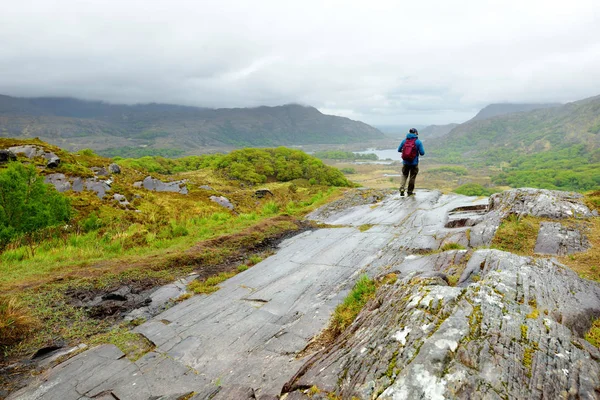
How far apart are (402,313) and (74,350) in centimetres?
726

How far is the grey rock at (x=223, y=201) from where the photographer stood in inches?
1121

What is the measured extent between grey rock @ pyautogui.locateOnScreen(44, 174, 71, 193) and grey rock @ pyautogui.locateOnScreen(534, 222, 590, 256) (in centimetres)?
3006

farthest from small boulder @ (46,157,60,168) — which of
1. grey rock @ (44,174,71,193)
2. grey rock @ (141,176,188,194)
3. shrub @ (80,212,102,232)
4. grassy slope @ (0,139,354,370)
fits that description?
shrub @ (80,212,102,232)

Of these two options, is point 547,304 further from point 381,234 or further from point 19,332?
point 19,332

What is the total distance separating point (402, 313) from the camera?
537 cm

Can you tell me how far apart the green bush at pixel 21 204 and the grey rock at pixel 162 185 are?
1638 cm

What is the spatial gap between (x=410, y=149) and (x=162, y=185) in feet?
84.8

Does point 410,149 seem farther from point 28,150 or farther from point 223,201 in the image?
point 28,150

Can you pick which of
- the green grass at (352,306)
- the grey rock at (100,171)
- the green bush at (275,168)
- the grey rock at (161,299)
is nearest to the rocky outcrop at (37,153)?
the grey rock at (100,171)

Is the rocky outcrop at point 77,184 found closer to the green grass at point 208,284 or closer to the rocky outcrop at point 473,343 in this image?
the green grass at point 208,284

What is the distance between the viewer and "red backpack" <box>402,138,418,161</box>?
1886cm

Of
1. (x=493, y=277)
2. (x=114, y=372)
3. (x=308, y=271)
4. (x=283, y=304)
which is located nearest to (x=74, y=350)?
(x=114, y=372)

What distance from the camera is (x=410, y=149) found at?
18.9 meters

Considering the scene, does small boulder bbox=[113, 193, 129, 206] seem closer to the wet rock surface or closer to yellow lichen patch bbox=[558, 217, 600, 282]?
the wet rock surface
